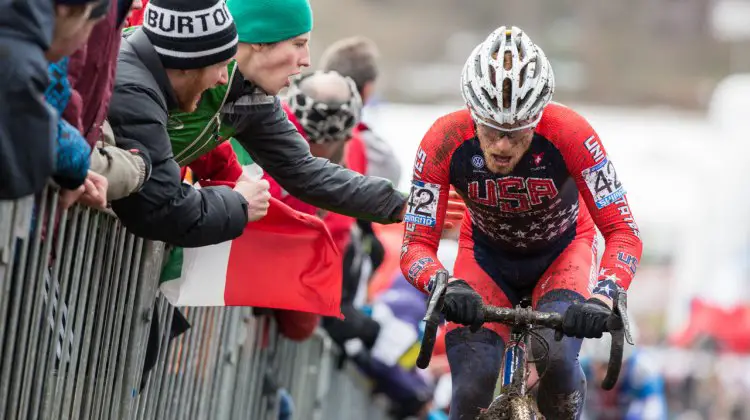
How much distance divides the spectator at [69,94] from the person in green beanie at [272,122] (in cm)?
138

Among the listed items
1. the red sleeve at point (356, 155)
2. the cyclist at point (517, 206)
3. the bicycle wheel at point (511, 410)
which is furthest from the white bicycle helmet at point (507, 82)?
the red sleeve at point (356, 155)

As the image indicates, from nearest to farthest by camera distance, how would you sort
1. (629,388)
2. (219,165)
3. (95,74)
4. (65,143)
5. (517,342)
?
(65,143) → (95,74) → (517,342) → (219,165) → (629,388)

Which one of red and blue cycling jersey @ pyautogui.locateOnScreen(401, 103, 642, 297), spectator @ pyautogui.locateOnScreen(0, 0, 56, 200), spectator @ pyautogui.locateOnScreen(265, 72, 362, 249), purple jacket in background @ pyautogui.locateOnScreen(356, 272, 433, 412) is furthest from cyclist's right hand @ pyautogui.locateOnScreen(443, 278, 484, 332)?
purple jacket in background @ pyautogui.locateOnScreen(356, 272, 433, 412)

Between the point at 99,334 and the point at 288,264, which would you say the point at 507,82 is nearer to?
the point at 288,264

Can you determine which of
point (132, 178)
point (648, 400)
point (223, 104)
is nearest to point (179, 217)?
point (132, 178)

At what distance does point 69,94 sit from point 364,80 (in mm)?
5546

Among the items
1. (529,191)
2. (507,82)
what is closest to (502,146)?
(507,82)

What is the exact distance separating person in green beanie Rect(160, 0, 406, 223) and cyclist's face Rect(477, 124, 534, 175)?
3.02ft

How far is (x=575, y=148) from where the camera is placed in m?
7.07

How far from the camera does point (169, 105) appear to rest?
6.48m

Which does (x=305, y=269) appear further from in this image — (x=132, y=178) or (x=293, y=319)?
(x=132, y=178)

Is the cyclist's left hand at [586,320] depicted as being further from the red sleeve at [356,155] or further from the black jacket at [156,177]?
the red sleeve at [356,155]

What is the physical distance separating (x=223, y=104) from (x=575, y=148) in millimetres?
1617

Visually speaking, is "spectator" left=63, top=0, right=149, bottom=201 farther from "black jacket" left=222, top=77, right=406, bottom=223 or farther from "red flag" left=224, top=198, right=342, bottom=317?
"red flag" left=224, top=198, right=342, bottom=317
